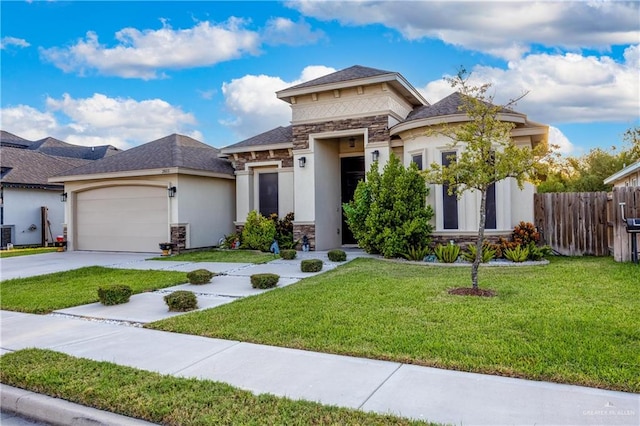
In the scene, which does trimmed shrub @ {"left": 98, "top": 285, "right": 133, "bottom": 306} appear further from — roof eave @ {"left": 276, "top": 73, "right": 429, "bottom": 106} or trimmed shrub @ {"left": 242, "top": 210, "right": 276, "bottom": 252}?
roof eave @ {"left": 276, "top": 73, "right": 429, "bottom": 106}

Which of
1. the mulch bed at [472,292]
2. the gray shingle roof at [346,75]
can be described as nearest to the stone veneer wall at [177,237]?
the gray shingle roof at [346,75]

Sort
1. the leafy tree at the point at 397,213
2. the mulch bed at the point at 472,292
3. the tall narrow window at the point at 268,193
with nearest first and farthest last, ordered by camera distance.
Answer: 1. the mulch bed at the point at 472,292
2. the leafy tree at the point at 397,213
3. the tall narrow window at the point at 268,193

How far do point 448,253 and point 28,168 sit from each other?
21399mm

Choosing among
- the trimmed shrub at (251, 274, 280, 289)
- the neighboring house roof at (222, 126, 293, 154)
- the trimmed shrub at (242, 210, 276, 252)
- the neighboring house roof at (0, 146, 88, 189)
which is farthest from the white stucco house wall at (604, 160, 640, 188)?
the neighboring house roof at (0, 146, 88, 189)

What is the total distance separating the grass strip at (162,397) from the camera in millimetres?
3021

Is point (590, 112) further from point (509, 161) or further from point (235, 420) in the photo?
point (235, 420)

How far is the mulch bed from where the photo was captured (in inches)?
266

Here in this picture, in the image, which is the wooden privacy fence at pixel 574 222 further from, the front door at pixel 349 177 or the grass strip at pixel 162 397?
the grass strip at pixel 162 397

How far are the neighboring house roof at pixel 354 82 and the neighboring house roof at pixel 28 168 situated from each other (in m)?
13.2

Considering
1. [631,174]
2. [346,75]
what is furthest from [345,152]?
[631,174]

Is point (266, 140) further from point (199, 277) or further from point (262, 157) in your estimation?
point (199, 277)

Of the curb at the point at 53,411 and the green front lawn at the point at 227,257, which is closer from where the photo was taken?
the curb at the point at 53,411

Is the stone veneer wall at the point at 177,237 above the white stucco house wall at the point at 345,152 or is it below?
below

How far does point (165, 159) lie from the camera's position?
15906 millimetres
